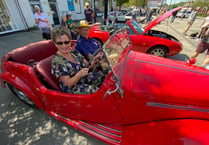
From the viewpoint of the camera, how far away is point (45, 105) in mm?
1838

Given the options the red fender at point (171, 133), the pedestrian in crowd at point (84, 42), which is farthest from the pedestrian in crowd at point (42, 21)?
the red fender at point (171, 133)

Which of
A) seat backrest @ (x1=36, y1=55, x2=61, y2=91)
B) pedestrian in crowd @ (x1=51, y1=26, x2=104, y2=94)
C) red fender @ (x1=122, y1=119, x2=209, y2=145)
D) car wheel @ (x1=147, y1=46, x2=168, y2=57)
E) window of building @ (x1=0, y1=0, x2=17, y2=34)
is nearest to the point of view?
red fender @ (x1=122, y1=119, x2=209, y2=145)

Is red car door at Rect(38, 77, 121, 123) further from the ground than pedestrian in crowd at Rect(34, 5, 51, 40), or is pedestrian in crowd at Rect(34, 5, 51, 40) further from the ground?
pedestrian in crowd at Rect(34, 5, 51, 40)

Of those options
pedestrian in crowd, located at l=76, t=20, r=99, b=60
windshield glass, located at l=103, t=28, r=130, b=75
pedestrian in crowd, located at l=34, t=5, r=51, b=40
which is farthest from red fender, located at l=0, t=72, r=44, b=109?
pedestrian in crowd, located at l=34, t=5, r=51, b=40

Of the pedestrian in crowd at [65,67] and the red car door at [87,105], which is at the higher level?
the pedestrian in crowd at [65,67]

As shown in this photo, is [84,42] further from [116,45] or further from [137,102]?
[137,102]

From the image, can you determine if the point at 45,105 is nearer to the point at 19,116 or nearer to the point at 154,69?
the point at 19,116

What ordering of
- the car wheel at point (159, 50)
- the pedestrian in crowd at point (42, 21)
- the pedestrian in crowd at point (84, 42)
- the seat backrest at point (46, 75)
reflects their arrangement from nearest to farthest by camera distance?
the seat backrest at point (46, 75) < the pedestrian in crowd at point (84, 42) < the car wheel at point (159, 50) < the pedestrian in crowd at point (42, 21)

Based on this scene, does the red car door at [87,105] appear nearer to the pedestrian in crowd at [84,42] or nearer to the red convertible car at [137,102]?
the red convertible car at [137,102]

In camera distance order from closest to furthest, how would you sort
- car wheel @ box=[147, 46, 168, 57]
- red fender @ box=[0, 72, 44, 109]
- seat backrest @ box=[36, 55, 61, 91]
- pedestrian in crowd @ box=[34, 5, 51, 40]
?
seat backrest @ box=[36, 55, 61, 91]
red fender @ box=[0, 72, 44, 109]
car wheel @ box=[147, 46, 168, 57]
pedestrian in crowd @ box=[34, 5, 51, 40]

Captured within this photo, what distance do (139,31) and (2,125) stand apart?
4.35 meters

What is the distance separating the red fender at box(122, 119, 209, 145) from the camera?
1.00 metres

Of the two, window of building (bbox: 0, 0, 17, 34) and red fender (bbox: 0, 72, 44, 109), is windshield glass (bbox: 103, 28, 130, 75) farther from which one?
window of building (bbox: 0, 0, 17, 34)

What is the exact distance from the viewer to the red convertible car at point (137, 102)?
1106 mm
